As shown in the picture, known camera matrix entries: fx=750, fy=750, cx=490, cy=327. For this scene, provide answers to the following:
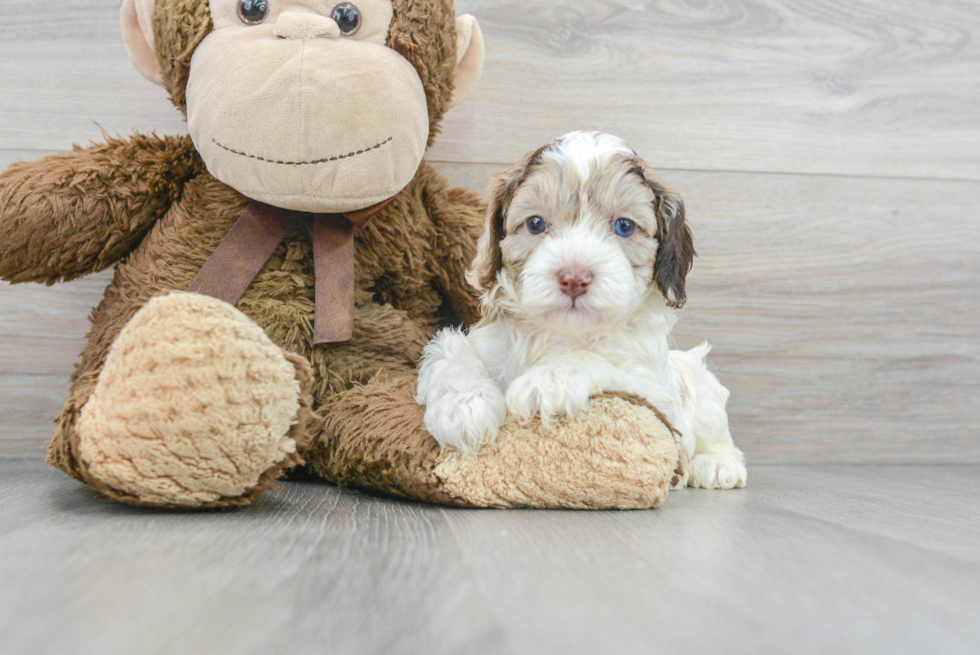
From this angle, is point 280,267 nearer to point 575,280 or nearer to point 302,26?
point 302,26

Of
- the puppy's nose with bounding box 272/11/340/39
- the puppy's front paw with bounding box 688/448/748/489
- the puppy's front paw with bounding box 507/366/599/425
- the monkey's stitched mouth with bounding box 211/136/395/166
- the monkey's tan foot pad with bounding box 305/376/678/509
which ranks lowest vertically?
the puppy's front paw with bounding box 688/448/748/489

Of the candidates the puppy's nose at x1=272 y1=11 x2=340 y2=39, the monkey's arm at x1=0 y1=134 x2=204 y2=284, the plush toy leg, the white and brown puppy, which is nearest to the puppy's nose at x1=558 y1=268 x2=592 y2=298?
the white and brown puppy

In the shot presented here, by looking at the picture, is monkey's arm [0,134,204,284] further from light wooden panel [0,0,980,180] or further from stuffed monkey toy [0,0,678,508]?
light wooden panel [0,0,980,180]

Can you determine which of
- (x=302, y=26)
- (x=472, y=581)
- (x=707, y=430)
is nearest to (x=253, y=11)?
(x=302, y=26)

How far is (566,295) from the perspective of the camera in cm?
Result: 137

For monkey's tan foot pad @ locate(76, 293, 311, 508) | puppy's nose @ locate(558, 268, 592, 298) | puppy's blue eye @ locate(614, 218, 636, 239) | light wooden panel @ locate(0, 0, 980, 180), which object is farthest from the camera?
light wooden panel @ locate(0, 0, 980, 180)

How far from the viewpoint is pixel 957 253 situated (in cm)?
239

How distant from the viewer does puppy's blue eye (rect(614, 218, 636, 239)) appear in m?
1.48

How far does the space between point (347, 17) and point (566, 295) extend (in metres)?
0.79

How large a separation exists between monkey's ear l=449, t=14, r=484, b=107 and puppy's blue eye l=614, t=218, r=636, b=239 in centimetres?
62

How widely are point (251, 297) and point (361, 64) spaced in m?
A: 0.58

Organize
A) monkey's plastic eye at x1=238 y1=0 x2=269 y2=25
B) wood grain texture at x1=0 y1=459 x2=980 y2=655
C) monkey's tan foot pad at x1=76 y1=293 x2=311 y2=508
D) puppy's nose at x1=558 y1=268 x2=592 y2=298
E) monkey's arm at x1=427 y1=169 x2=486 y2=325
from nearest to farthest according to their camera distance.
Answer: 1. wood grain texture at x1=0 y1=459 x2=980 y2=655
2. monkey's tan foot pad at x1=76 y1=293 x2=311 y2=508
3. puppy's nose at x1=558 y1=268 x2=592 y2=298
4. monkey's plastic eye at x1=238 y1=0 x2=269 y2=25
5. monkey's arm at x1=427 y1=169 x2=486 y2=325

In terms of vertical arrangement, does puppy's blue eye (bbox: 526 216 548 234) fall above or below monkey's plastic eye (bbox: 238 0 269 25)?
below

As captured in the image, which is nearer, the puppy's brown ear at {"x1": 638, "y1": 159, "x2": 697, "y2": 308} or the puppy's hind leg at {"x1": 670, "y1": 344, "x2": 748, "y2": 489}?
the puppy's brown ear at {"x1": 638, "y1": 159, "x2": 697, "y2": 308}
